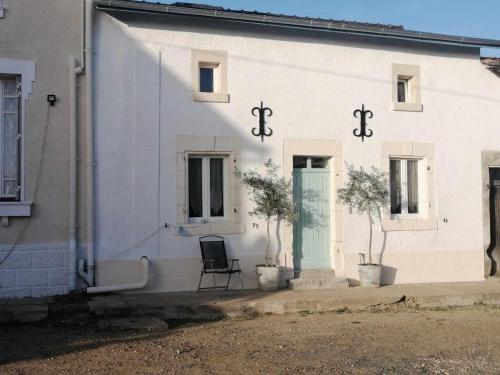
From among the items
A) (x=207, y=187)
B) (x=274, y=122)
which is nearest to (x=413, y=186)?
(x=274, y=122)

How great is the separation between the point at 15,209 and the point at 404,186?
676 cm

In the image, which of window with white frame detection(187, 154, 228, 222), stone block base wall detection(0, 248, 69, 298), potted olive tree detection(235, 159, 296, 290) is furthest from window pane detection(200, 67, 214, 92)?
stone block base wall detection(0, 248, 69, 298)

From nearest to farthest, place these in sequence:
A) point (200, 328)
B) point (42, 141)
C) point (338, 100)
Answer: point (200, 328)
point (42, 141)
point (338, 100)

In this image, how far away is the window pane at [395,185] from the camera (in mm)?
10984

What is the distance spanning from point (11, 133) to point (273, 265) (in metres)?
4.62

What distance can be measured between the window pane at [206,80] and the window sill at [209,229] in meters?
2.26

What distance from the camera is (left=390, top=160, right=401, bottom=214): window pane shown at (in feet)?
36.0

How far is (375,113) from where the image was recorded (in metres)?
10.7

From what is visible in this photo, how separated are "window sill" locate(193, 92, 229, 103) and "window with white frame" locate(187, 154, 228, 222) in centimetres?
92

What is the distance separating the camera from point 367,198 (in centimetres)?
1040

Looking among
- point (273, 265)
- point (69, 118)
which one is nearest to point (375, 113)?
point (273, 265)

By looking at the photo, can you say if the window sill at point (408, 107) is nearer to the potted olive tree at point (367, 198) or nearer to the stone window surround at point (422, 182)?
the stone window surround at point (422, 182)

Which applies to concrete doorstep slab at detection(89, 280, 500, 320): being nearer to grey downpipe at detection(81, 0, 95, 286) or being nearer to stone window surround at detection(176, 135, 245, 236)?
grey downpipe at detection(81, 0, 95, 286)

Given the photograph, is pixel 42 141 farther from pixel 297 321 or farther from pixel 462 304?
pixel 462 304
